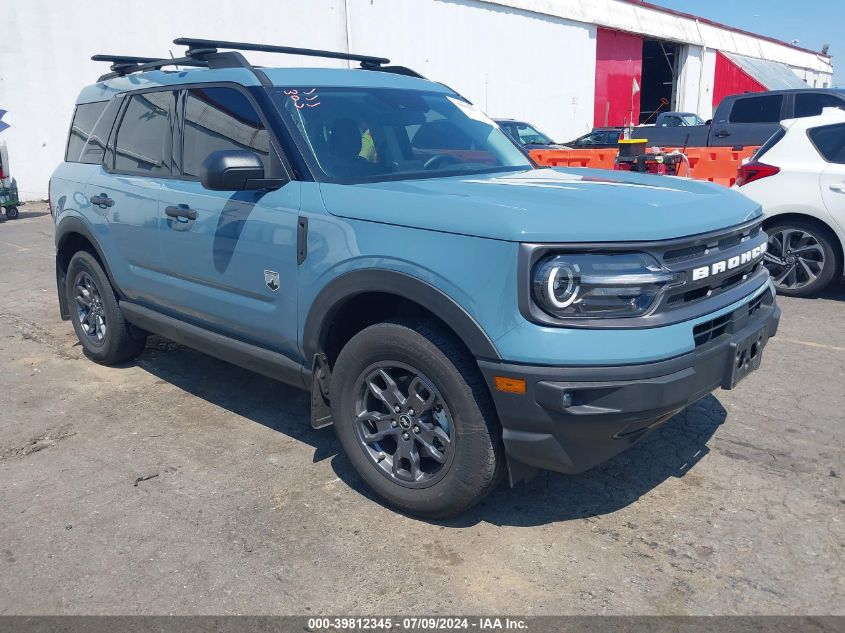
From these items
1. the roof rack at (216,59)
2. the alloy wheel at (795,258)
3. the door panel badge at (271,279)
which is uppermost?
the roof rack at (216,59)

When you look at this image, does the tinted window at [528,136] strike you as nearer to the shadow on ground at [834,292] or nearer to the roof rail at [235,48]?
the shadow on ground at [834,292]

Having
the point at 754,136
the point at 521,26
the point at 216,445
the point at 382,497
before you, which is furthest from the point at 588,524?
the point at 521,26

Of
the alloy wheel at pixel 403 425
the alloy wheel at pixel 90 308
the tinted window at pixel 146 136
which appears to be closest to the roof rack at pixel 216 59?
the tinted window at pixel 146 136

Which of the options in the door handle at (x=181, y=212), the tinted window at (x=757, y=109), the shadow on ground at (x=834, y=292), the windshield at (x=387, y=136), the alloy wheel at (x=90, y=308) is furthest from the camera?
the tinted window at (x=757, y=109)

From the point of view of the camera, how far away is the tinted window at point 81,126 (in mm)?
A: 5191

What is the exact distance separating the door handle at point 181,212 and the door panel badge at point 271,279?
0.70 meters

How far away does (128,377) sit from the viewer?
5.23 meters

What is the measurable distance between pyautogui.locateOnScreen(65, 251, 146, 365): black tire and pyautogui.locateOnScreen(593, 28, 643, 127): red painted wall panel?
27761 mm

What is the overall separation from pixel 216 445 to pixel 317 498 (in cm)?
90

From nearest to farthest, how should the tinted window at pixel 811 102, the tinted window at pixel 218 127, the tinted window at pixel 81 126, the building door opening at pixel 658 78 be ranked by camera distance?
1. the tinted window at pixel 218 127
2. the tinted window at pixel 81 126
3. the tinted window at pixel 811 102
4. the building door opening at pixel 658 78

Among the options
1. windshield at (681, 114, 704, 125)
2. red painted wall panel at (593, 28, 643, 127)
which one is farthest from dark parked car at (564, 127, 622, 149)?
red painted wall panel at (593, 28, 643, 127)

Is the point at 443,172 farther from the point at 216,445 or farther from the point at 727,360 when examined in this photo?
the point at 216,445

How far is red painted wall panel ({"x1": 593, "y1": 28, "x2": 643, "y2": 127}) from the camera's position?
2981cm

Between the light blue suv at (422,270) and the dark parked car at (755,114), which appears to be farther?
the dark parked car at (755,114)
